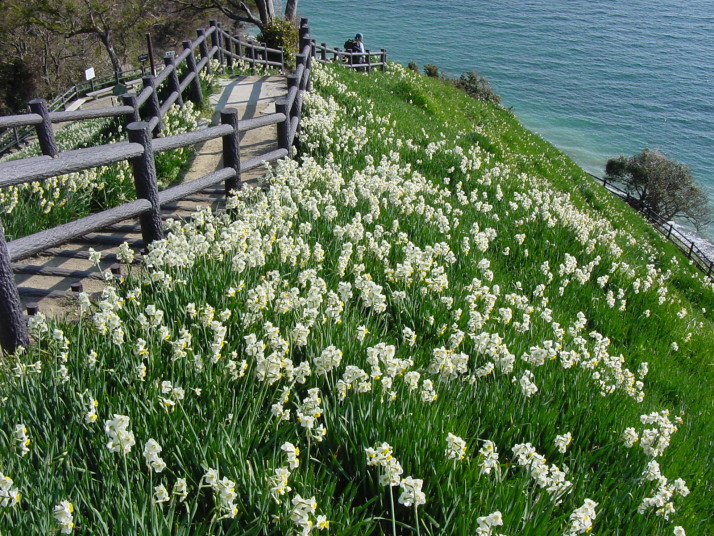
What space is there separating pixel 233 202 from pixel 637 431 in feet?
13.8

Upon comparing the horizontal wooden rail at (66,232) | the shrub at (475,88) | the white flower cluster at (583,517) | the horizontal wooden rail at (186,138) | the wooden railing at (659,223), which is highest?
the horizontal wooden rail at (186,138)

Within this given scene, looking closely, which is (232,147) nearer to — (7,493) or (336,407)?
(336,407)

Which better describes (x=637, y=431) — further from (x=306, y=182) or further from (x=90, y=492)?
(x=306, y=182)

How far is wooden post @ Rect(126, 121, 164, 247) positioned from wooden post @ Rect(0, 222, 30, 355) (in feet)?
5.50

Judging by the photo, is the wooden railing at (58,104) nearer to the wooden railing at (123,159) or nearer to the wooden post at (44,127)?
the wooden post at (44,127)

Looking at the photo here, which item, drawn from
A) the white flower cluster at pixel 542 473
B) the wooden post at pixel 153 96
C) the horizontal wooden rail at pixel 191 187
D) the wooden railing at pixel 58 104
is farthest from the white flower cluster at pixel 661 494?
the wooden railing at pixel 58 104

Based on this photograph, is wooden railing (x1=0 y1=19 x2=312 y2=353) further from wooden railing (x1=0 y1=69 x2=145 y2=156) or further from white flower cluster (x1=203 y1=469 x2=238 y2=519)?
wooden railing (x1=0 y1=69 x2=145 y2=156)

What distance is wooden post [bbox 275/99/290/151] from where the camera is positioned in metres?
9.06

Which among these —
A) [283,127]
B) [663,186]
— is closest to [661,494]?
Answer: [283,127]

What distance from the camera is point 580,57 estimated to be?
6975 cm

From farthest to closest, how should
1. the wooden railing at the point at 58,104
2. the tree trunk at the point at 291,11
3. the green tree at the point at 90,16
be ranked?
1. the green tree at the point at 90,16
2. the tree trunk at the point at 291,11
3. the wooden railing at the point at 58,104

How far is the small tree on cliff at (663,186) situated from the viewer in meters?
42.6

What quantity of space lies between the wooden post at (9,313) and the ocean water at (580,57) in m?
48.3

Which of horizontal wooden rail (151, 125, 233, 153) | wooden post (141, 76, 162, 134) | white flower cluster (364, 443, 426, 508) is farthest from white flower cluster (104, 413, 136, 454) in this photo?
wooden post (141, 76, 162, 134)
